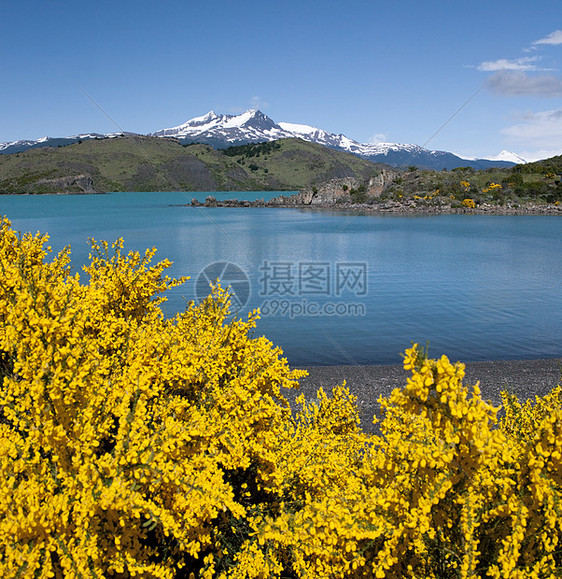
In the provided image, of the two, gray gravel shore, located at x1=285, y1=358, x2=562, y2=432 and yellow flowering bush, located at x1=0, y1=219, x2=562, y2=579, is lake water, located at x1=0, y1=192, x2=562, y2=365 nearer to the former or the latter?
gray gravel shore, located at x1=285, y1=358, x2=562, y2=432

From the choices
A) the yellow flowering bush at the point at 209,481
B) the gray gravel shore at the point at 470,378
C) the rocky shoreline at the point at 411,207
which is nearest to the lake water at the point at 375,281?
the gray gravel shore at the point at 470,378

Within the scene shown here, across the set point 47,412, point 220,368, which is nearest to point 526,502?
point 220,368

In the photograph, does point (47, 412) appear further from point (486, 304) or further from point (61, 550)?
point (486, 304)

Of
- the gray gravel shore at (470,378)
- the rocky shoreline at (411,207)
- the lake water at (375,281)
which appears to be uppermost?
the rocky shoreline at (411,207)

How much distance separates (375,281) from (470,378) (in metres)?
24.8

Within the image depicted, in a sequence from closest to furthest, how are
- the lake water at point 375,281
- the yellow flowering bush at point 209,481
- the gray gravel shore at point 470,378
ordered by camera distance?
the yellow flowering bush at point 209,481 → the gray gravel shore at point 470,378 → the lake water at point 375,281

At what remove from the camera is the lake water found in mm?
27734

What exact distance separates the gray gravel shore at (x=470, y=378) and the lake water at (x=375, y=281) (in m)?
2.06

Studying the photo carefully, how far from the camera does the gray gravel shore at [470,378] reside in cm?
1908

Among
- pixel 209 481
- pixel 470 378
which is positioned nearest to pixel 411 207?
pixel 470 378

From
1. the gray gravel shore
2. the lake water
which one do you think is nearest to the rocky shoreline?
the lake water

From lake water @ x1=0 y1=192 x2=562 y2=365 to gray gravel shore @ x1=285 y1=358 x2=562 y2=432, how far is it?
206 cm

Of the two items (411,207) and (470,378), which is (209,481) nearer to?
(470,378)

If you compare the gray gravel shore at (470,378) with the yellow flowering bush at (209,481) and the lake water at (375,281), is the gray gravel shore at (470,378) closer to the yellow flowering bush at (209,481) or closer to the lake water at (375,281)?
the lake water at (375,281)
